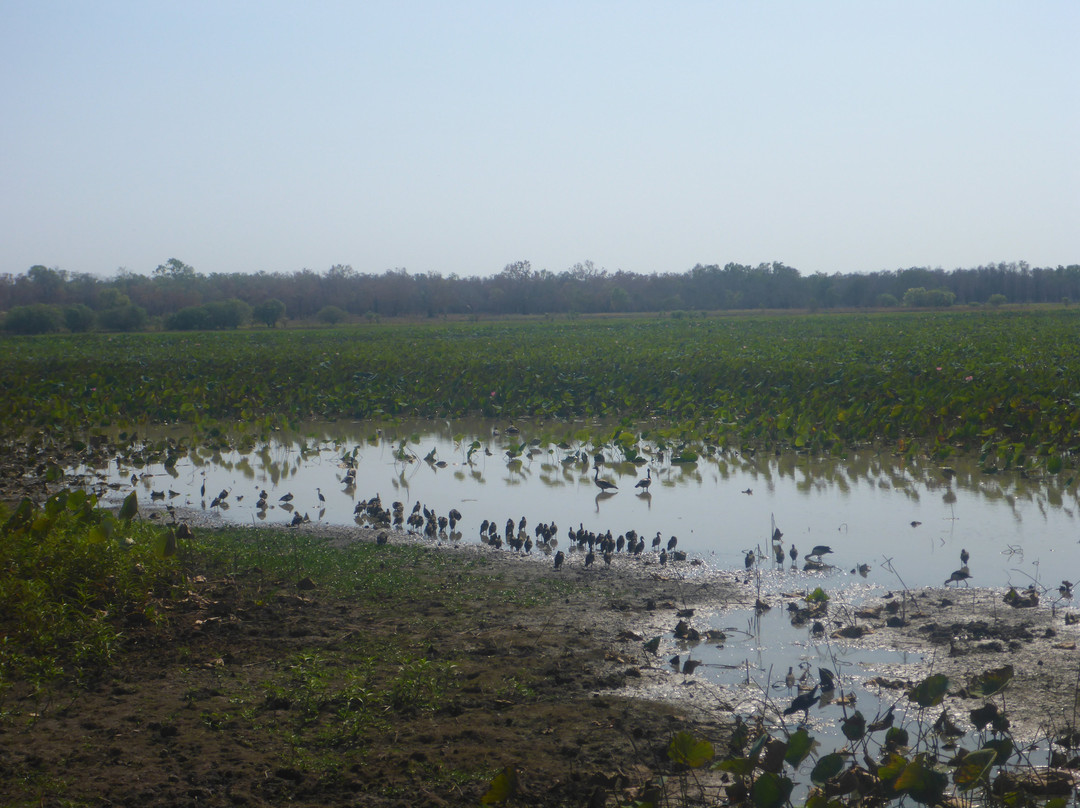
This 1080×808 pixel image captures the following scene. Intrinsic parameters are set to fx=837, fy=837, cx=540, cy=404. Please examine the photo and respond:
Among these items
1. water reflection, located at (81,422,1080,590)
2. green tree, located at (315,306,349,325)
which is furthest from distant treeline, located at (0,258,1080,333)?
water reflection, located at (81,422,1080,590)

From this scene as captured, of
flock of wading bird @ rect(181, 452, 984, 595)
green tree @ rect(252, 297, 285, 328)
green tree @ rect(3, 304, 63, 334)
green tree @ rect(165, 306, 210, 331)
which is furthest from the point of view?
green tree @ rect(252, 297, 285, 328)

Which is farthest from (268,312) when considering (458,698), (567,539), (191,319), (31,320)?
(458,698)

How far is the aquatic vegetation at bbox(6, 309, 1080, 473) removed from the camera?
1076 centimetres

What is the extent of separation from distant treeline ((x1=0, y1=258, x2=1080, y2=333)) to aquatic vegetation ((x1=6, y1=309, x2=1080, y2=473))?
51248mm

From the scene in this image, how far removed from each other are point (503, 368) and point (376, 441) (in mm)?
6075

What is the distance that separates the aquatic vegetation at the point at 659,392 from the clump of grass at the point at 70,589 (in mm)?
6109

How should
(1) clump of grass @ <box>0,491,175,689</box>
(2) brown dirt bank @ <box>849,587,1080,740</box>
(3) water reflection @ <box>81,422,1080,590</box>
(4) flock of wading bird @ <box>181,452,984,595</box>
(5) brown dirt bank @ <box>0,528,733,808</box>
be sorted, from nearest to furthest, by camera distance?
1. (5) brown dirt bank @ <box>0,528,733,808</box>
2. (2) brown dirt bank @ <box>849,587,1080,740</box>
3. (1) clump of grass @ <box>0,491,175,689</box>
4. (4) flock of wading bird @ <box>181,452,984,595</box>
5. (3) water reflection @ <box>81,422,1080,590</box>

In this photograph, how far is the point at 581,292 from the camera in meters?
85.8

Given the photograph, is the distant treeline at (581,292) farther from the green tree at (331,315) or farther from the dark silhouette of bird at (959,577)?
the dark silhouette of bird at (959,577)

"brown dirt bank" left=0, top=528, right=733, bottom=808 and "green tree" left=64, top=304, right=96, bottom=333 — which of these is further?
"green tree" left=64, top=304, right=96, bottom=333

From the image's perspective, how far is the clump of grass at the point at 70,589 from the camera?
12.9 ft

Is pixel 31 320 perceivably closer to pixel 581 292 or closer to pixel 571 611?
pixel 581 292

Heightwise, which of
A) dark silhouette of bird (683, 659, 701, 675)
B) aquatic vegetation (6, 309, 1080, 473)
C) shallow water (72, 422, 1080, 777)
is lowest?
shallow water (72, 422, 1080, 777)

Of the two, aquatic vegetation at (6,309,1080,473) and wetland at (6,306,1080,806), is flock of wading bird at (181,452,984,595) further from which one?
aquatic vegetation at (6,309,1080,473)
